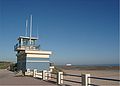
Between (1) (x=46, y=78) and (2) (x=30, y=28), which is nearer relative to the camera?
(1) (x=46, y=78)

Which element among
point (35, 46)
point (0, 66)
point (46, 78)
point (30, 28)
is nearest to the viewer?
point (46, 78)

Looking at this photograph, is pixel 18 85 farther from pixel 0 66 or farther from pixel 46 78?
pixel 0 66

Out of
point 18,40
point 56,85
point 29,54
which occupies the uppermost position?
point 18,40

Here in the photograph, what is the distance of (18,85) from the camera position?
15328 mm

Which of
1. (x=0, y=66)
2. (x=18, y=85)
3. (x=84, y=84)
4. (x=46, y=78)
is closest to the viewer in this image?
(x=84, y=84)

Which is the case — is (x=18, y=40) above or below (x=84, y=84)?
above

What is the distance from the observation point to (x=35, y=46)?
35.6 m

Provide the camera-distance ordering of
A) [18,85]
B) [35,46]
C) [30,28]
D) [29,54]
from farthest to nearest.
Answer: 1. [30,28]
2. [35,46]
3. [29,54]
4. [18,85]

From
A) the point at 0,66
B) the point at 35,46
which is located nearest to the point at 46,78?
the point at 35,46

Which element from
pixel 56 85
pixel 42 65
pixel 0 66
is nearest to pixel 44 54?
pixel 42 65

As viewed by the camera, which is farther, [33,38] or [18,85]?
[33,38]

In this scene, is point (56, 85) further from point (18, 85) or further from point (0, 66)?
point (0, 66)

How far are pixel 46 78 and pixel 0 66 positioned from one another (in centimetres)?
4714

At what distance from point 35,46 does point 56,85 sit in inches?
790
